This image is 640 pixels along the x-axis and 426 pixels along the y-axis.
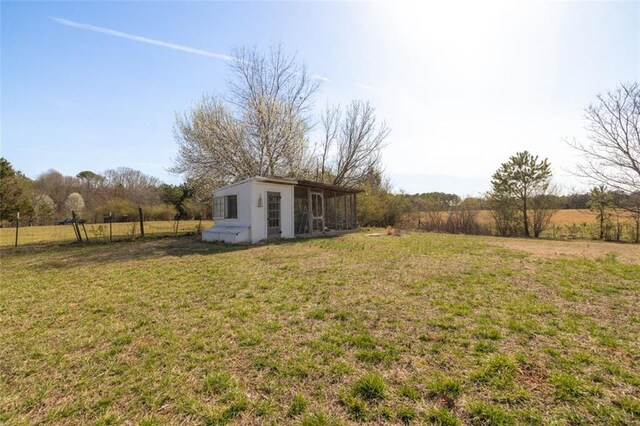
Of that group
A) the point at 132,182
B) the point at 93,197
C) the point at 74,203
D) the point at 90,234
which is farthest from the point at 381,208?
the point at 132,182

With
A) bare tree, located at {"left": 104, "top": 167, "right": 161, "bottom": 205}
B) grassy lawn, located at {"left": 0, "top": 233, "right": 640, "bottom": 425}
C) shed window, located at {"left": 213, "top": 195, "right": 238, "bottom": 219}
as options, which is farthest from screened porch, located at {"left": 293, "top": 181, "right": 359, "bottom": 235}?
bare tree, located at {"left": 104, "top": 167, "right": 161, "bottom": 205}

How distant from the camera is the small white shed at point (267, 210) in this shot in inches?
429

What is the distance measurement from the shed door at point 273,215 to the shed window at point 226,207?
1.42 m

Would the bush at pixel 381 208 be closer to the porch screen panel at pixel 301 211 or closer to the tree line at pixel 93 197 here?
the porch screen panel at pixel 301 211

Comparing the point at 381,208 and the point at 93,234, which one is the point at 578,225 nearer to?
the point at 381,208

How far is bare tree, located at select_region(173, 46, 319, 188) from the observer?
15.2 metres

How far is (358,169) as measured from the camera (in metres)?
18.6

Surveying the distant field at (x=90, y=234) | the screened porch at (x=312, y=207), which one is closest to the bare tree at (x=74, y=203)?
the distant field at (x=90, y=234)

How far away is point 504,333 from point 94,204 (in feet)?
141

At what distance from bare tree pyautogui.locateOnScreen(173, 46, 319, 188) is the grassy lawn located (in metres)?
10.7

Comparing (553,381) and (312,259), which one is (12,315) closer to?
(312,259)

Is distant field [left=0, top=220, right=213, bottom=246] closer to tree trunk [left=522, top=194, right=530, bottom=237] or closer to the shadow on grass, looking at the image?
the shadow on grass

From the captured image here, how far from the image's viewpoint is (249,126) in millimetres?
15336

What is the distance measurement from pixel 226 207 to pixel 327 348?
1061 cm
